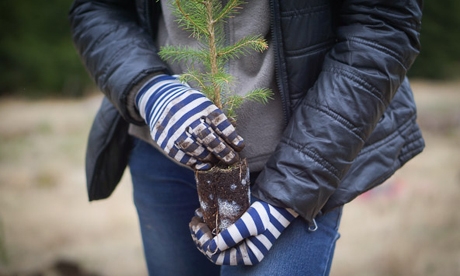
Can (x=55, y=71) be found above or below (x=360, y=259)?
below

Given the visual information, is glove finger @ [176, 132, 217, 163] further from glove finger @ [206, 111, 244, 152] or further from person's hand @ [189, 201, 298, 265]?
person's hand @ [189, 201, 298, 265]

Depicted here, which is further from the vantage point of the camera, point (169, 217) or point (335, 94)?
point (169, 217)

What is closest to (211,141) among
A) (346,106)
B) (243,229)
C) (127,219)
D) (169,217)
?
(243,229)

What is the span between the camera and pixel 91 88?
814 cm

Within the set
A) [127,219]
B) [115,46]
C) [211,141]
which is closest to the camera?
[211,141]

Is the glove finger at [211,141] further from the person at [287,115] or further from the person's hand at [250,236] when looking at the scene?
the person's hand at [250,236]

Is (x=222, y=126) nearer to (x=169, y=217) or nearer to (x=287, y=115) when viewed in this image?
(x=287, y=115)

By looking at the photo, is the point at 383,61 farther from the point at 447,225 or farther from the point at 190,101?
the point at 447,225

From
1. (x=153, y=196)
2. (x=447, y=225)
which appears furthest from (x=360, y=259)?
(x=153, y=196)

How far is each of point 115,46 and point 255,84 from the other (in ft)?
1.51

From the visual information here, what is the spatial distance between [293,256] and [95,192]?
0.77 metres

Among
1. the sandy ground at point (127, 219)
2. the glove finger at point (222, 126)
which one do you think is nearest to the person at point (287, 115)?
the glove finger at point (222, 126)

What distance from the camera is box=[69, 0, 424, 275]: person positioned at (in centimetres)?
115

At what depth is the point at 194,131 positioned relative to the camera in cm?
112
